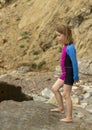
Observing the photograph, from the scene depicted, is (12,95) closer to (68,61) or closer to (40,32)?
(68,61)

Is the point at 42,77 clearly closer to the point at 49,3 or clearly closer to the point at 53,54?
the point at 53,54

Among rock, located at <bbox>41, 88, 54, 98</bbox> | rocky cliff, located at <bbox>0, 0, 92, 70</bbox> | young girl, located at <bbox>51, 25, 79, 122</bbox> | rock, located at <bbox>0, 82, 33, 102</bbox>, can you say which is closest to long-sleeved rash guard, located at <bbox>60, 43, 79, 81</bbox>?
young girl, located at <bbox>51, 25, 79, 122</bbox>

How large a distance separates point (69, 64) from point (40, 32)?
38.8ft

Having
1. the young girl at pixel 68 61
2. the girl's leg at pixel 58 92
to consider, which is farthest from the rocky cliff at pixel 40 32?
the young girl at pixel 68 61

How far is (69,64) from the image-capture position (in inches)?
311

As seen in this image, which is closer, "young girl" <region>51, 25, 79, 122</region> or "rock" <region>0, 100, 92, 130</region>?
"rock" <region>0, 100, 92, 130</region>

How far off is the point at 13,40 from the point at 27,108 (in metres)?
12.1

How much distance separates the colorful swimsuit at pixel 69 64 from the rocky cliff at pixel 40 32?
25.7ft

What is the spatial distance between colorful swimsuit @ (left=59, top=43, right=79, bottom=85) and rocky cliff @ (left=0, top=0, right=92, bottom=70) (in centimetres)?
782

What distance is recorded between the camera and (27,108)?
8461mm

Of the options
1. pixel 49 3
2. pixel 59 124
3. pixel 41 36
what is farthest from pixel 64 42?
pixel 49 3

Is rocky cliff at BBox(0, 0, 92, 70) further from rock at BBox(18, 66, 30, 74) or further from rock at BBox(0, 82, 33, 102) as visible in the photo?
rock at BBox(0, 82, 33, 102)

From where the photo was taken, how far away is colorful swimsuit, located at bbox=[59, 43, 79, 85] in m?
7.77

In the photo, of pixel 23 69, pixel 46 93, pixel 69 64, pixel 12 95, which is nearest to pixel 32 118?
pixel 69 64
